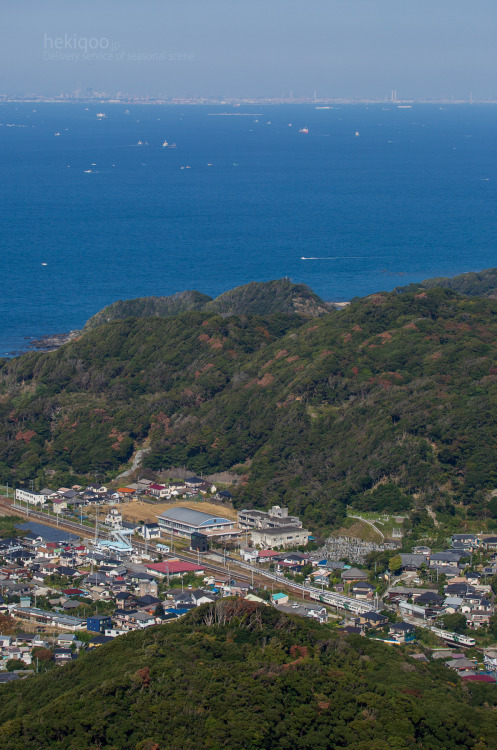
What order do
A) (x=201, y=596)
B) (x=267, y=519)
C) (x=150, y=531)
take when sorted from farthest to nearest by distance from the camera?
1. (x=267, y=519)
2. (x=150, y=531)
3. (x=201, y=596)

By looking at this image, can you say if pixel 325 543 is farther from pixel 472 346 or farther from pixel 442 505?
pixel 472 346

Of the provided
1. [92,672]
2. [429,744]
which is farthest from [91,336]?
[429,744]

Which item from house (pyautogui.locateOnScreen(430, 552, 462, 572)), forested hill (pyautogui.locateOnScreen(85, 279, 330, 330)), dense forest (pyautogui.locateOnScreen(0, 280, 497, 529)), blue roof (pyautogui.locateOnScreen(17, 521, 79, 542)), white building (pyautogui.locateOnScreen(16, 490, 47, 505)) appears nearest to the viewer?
house (pyautogui.locateOnScreen(430, 552, 462, 572))

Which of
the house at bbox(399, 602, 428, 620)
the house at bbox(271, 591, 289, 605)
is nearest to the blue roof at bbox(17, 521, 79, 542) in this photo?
the house at bbox(271, 591, 289, 605)

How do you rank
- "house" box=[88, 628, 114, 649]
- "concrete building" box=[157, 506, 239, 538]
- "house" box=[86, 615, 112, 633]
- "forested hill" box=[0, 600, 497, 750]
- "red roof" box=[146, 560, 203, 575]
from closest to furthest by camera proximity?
1. "forested hill" box=[0, 600, 497, 750]
2. "house" box=[88, 628, 114, 649]
3. "house" box=[86, 615, 112, 633]
4. "red roof" box=[146, 560, 203, 575]
5. "concrete building" box=[157, 506, 239, 538]

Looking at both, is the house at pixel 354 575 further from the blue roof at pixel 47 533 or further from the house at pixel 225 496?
the blue roof at pixel 47 533

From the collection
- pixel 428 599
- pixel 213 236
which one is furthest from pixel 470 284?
pixel 428 599

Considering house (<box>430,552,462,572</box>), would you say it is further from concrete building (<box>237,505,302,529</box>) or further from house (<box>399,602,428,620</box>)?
concrete building (<box>237,505,302,529</box>)

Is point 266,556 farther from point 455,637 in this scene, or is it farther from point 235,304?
point 235,304
